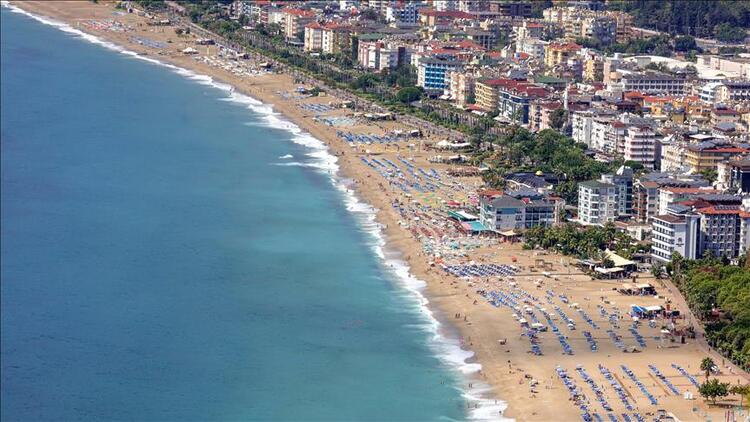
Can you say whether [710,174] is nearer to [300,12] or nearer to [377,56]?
[377,56]

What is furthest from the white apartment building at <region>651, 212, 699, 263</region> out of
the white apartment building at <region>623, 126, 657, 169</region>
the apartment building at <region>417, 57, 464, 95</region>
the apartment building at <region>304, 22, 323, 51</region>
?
the apartment building at <region>304, 22, 323, 51</region>

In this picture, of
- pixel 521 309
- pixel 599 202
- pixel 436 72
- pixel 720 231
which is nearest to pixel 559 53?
pixel 436 72

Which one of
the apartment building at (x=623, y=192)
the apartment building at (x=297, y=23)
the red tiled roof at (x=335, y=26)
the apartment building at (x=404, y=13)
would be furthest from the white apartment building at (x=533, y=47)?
the apartment building at (x=623, y=192)

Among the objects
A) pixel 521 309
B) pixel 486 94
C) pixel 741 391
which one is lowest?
pixel 741 391

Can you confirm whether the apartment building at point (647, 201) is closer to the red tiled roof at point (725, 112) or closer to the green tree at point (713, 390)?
the red tiled roof at point (725, 112)

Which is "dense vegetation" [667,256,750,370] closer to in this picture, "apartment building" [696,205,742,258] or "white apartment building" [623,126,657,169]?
"apartment building" [696,205,742,258]

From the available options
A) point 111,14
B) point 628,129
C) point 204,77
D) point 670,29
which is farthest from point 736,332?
point 111,14

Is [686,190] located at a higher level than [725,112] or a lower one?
lower
